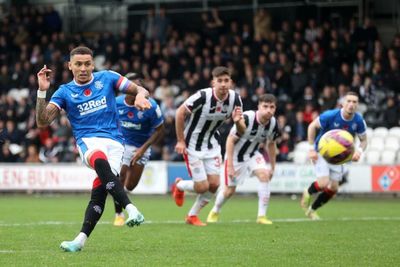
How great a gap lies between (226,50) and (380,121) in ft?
20.5

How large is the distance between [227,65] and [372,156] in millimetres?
5973

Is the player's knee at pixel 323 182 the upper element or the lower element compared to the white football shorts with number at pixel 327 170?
lower

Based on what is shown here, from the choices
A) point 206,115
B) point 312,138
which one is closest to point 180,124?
point 206,115

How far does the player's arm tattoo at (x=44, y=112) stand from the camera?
33.6ft

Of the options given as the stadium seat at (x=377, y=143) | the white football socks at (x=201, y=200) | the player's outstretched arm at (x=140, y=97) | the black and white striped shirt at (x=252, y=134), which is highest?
the player's outstretched arm at (x=140, y=97)

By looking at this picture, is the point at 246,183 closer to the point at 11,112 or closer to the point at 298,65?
the point at 298,65

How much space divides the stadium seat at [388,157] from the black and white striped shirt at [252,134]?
10.2 m

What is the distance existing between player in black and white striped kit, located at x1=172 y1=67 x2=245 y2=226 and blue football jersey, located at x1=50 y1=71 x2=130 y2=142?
3737 mm

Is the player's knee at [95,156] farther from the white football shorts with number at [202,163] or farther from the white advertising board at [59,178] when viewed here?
the white advertising board at [59,178]

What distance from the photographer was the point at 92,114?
35.1ft

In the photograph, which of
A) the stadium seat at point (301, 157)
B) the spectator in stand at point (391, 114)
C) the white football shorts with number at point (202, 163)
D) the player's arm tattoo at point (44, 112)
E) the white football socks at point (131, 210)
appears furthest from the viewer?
the spectator in stand at point (391, 114)

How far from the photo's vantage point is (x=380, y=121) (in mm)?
26531

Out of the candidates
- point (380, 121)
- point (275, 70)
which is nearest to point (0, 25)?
point (275, 70)

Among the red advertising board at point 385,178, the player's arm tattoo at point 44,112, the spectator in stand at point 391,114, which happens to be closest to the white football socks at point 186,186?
the player's arm tattoo at point 44,112
